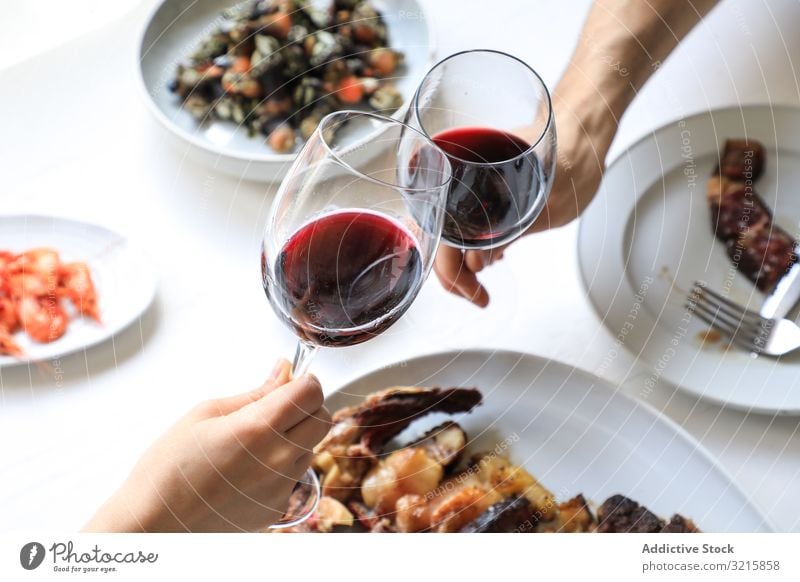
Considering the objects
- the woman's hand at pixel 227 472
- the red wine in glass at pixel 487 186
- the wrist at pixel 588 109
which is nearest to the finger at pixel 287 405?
the woman's hand at pixel 227 472

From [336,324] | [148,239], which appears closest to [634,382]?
[336,324]

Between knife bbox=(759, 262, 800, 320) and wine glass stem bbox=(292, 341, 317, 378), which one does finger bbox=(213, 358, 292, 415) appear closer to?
wine glass stem bbox=(292, 341, 317, 378)

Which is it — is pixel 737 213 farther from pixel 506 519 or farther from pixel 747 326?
pixel 506 519

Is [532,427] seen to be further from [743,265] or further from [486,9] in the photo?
[486,9]

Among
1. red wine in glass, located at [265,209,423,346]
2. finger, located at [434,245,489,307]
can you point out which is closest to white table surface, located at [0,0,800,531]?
finger, located at [434,245,489,307]

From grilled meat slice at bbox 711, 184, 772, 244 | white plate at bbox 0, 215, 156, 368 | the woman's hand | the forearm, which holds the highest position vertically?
the forearm

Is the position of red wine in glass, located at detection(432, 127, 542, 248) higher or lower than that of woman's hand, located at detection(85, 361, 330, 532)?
higher

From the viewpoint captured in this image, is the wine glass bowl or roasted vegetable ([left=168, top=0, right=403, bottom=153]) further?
roasted vegetable ([left=168, top=0, right=403, bottom=153])
